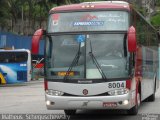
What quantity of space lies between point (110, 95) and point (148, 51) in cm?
597

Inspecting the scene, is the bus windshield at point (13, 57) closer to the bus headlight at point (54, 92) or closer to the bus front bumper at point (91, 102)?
the bus headlight at point (54, 92)

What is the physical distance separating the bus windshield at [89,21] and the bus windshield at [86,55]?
21cm

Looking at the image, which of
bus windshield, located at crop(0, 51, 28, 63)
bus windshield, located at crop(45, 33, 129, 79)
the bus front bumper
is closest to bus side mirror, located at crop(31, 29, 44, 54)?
bus windshield, located at crop(45, 33, 129, 79)

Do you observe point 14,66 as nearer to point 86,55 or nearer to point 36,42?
point 86,55

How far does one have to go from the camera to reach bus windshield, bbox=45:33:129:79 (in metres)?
13.5

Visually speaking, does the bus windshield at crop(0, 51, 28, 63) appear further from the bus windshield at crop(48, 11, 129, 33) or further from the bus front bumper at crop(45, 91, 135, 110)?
the bus front bumper at crop(45, 91, 135, 110)

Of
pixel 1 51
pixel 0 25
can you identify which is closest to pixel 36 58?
pixel 0 25

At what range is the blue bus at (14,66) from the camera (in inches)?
1384

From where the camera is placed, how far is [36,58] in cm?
5038

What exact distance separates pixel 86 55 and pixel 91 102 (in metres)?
1.26

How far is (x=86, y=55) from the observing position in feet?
44.7

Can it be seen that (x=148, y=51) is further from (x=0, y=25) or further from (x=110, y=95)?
(x=0, y=25)

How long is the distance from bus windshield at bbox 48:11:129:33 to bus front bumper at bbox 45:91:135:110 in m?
1.88

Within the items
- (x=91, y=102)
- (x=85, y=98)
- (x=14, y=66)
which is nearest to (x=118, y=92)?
(x=91, y=102)
